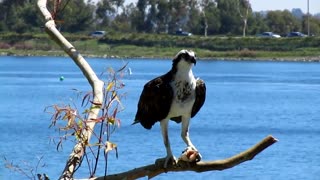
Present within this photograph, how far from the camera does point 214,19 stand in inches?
4685

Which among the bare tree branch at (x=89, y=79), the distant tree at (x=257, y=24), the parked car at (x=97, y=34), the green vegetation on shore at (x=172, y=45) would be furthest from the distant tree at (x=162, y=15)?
the bare tree branch at (x=89, y=79)

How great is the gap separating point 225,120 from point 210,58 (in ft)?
239

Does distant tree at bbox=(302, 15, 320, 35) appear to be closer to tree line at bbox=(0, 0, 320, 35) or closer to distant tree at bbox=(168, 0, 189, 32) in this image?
tree line at bbox=(0, 0, 320, 35)

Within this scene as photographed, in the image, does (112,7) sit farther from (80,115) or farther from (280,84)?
(80,115)

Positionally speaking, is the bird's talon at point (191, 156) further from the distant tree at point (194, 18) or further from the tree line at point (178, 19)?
the distant tree at point (194, 18)

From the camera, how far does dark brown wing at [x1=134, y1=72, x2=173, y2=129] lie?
228 inches

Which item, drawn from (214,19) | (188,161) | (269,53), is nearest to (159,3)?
(214,19)

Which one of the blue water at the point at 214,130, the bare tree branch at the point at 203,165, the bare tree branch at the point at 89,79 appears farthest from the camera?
the blue water at the point at 214,130

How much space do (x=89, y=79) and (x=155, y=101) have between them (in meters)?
0.41

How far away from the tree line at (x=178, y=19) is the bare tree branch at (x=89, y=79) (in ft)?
345

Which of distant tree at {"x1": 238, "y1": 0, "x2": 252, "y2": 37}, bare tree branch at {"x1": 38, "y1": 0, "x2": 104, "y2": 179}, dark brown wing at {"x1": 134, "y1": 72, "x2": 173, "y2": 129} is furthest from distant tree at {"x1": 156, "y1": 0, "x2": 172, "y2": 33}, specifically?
bare tree branch at {"x1": 38, "y1": 0, "x2": 104, "y2": 179}

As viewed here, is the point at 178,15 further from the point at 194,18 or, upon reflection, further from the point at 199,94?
the point at 199,94

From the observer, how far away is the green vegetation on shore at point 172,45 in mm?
107875

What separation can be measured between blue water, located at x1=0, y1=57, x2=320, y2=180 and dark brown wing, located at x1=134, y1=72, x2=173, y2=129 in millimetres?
260
